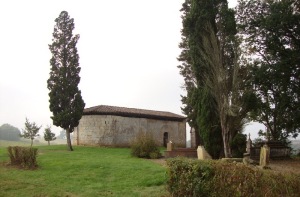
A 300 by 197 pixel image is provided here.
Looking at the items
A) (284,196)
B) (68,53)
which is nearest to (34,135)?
(68,53)

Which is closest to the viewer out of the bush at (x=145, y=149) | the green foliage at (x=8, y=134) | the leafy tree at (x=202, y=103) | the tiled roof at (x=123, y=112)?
the leafy tree at (x=202, y=103)

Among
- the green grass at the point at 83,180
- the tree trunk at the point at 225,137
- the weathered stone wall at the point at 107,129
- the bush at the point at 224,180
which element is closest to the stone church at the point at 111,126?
the weathered stone wall at the point at 107,129

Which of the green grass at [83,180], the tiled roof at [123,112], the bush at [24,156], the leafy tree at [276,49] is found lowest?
the green grass at [83,180]

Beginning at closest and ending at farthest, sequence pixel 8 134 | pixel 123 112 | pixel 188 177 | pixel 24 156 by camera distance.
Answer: pixel 188 177
pixel 24 156
pixel 123 112
pixel 8 134

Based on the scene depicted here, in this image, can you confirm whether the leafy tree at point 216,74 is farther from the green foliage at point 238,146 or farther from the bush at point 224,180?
the bush at point 224,180

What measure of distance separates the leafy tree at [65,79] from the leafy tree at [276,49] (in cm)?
1583

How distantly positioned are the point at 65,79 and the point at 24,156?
12673 millimetres

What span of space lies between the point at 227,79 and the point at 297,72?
7.98 m

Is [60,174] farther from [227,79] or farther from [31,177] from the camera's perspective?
[227,79]

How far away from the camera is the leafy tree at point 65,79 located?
2658cm

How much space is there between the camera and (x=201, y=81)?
65.7 feet

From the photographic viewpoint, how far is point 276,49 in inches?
910

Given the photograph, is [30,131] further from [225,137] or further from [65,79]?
[225,137]

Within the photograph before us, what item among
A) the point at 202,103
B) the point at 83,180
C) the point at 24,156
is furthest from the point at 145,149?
the point at 83,180
